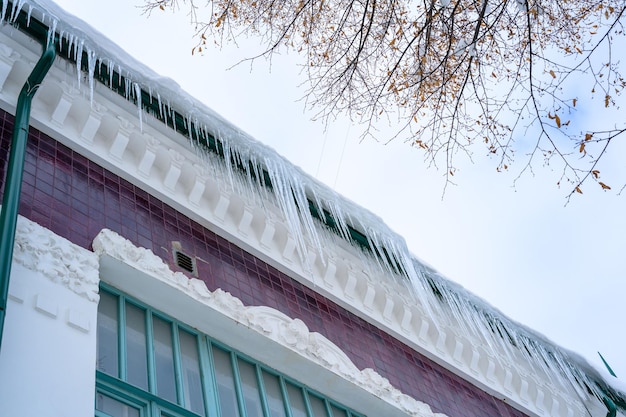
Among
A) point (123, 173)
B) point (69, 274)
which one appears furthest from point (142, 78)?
point (69, 274)

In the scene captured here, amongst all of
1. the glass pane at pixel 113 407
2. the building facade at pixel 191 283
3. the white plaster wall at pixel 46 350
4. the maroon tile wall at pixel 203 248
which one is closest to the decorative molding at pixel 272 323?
the building facade at pixel 191 283

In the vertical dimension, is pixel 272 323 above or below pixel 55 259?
above

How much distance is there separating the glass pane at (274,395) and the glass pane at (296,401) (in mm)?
121

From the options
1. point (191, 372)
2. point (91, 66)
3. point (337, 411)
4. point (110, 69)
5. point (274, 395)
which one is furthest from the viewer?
point (110, 69)

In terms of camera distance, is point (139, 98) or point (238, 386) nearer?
point (238, 386)

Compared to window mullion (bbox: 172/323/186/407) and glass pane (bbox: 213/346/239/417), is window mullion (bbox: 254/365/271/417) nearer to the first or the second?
glass pane (bbox: 213/346/239/417)

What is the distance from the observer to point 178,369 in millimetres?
5738

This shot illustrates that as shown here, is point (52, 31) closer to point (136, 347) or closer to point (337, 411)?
point (136, 347)

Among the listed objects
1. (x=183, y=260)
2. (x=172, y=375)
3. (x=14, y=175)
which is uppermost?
(x=183, y=260)

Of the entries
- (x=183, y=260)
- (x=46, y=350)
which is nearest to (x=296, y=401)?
(x=183, y=260)

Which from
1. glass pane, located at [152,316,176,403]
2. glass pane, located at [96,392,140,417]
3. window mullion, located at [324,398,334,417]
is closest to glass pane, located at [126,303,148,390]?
glass pane, located at [152,316,176,403]

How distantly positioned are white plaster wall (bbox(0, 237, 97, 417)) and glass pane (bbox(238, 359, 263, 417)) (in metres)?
1.55

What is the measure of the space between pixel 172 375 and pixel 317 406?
170cm

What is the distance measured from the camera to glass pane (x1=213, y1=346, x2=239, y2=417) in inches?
233
